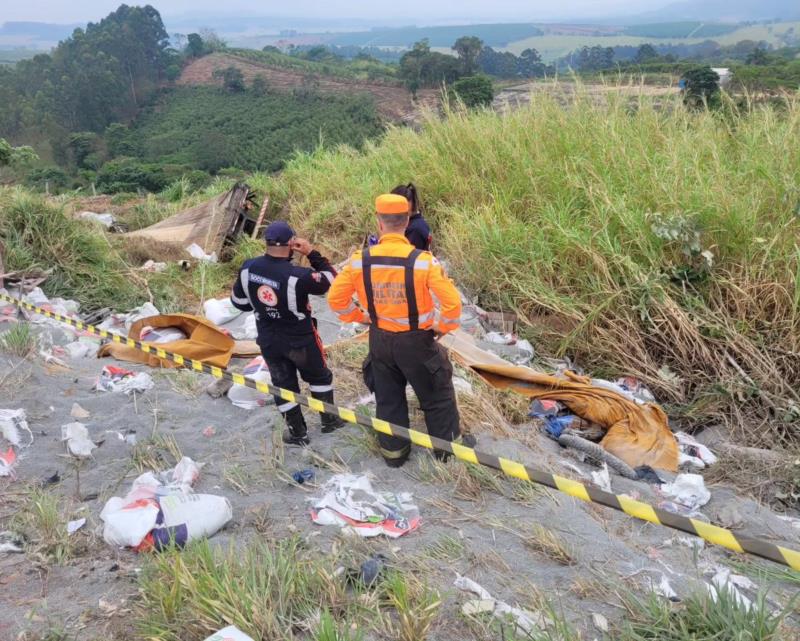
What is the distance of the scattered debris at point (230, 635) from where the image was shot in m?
2.16

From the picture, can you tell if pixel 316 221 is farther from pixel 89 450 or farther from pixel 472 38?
pixel 472 38

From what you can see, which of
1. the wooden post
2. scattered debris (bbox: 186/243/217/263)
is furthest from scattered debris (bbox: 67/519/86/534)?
the wooden post

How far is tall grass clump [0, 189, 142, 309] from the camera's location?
739 centimetres

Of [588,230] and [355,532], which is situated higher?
[588,230]

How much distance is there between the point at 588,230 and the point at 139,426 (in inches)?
156

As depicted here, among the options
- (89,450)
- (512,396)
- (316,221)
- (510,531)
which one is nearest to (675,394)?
(512,396)

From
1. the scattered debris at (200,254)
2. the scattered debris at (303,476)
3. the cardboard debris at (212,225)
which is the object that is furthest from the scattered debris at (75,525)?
the cardboard debris at (212,225)

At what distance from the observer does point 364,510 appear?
10.3 ft

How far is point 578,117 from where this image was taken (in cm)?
725

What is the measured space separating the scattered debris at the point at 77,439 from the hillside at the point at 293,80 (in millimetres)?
48928

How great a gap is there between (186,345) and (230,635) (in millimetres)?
3789

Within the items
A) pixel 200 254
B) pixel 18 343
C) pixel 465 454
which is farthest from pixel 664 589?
pixel 200 254

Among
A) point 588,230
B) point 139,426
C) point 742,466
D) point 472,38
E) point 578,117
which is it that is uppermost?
point 472,38

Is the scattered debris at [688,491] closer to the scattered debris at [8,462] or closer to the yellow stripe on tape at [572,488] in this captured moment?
the yellow stripe on tape at [572,488]
